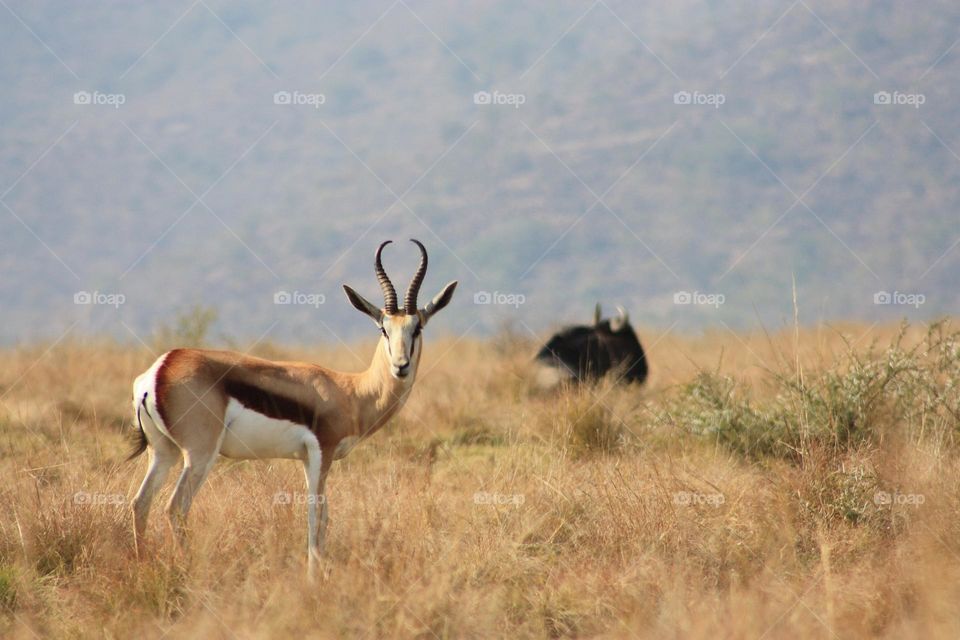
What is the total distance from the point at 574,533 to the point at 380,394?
1928mm

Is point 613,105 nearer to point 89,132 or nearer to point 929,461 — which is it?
point 89,132

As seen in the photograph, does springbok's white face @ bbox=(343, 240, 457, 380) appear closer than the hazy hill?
Yes

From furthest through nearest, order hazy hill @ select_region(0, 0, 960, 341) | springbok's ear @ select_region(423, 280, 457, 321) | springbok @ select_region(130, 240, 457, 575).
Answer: hazy hill @ select_region(0, 0, 960, 341) → springbok's ear @ select_region(423, 280, 457, 321) → springbok @ select_region(130, 240, 457, 575)

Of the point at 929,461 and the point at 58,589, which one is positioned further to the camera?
the point at 929,461

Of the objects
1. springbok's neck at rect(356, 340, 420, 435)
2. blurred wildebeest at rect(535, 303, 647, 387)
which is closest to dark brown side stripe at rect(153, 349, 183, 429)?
springbok's neck at rect(356, 340, 420, 435)

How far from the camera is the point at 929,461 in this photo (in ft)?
28.8

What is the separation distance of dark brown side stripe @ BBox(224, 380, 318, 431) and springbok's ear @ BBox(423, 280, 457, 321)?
1272 mm

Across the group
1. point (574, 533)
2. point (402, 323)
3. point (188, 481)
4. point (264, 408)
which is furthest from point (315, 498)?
point (574, 533)

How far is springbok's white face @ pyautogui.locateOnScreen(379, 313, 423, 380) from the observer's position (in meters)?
8.56

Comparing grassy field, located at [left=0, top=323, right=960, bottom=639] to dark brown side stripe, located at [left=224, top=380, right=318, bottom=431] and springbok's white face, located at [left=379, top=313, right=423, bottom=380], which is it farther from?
springbok's white face, located at [left=379, top=313, right=423, bottom=380]

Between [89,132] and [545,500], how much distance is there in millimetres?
139254

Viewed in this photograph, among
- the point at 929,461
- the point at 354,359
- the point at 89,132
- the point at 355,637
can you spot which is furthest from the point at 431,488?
the point at 89,132

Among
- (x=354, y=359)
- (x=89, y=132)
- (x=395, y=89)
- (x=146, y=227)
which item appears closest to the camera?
(x=354, y=359)

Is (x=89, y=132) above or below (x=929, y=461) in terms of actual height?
above
